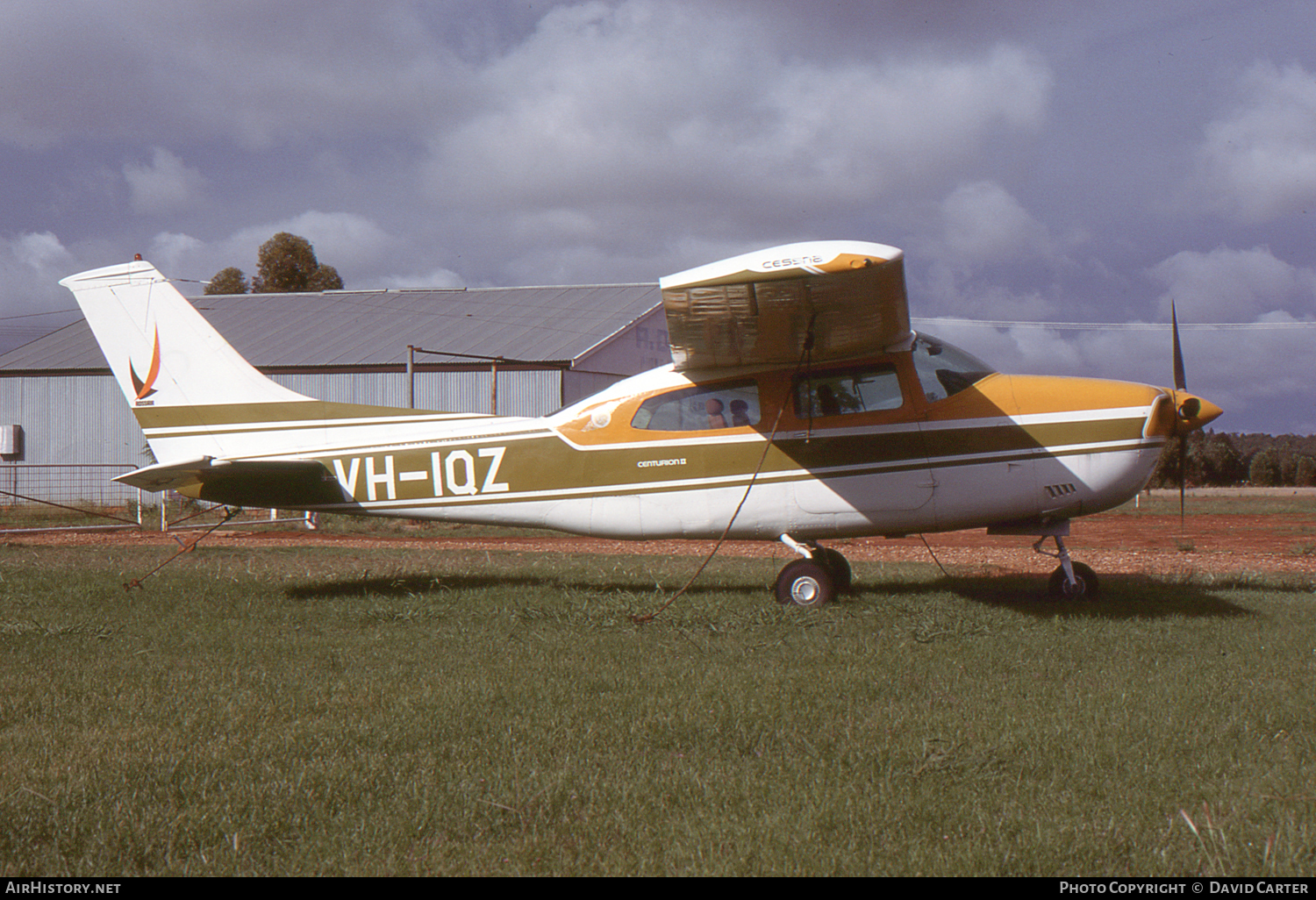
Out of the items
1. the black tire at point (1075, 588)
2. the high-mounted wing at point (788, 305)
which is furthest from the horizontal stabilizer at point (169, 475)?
the black tire at point (1075, 588)

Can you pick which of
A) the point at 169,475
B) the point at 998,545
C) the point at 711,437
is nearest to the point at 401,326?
the point at 998,545

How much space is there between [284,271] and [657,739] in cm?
5326

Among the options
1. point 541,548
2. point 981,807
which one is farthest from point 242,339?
point 981,807

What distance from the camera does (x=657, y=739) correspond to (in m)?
4.16

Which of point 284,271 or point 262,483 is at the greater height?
point 284,271

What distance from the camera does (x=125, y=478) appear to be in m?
7.62

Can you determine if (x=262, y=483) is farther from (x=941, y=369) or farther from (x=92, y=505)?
(x=92, y=505)

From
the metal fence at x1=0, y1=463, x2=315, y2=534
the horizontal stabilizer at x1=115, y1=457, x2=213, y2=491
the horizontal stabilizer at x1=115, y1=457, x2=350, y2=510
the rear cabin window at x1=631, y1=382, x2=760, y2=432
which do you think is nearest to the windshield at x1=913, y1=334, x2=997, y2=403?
the rear cabin window at x1=631, y1=382, x2=760, y2=432

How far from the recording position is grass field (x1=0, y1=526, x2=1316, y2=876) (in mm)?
2977

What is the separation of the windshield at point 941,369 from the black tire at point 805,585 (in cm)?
182

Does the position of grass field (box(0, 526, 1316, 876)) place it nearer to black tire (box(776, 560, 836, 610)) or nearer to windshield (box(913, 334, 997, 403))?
black tire (box(776, 560, 836, 610))

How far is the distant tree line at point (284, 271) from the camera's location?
51656 millimetres

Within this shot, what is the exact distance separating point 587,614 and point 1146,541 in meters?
13.2

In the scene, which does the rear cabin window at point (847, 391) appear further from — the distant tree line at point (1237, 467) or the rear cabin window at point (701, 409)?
the distant tree line at point (1237, 467)
